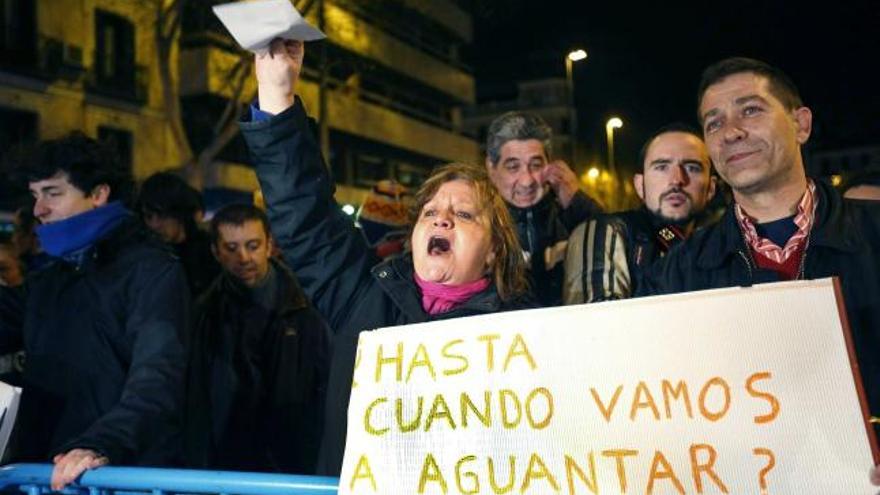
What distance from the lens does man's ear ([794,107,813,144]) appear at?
2.44m

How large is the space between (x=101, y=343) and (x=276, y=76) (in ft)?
3.83

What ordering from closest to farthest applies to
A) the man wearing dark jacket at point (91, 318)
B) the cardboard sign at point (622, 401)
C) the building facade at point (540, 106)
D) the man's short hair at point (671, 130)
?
the cardboard sign at point (622, 401), the man wearing dark jacket at point (91, 318), the man's short hair at point (671, 130), the building facade at point (540, 106)

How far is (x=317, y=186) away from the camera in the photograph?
249 centimetres

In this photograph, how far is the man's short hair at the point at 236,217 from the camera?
4336mm

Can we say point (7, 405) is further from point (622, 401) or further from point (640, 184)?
point (640, 184)

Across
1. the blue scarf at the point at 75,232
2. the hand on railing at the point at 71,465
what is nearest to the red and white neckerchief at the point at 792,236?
the hand on railing at the point at 71,465

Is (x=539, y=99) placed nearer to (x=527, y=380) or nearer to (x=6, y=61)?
(x=6, y=61)

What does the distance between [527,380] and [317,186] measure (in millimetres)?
983

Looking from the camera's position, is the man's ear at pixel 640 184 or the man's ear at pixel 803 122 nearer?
the man's ear at pixel 803 122

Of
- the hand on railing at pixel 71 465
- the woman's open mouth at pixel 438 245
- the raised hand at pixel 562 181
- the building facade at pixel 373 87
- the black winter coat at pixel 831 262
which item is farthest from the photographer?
the building facade at pixel 373 87

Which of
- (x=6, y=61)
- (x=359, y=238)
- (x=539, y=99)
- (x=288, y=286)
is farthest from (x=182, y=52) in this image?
(x=539, y=99)

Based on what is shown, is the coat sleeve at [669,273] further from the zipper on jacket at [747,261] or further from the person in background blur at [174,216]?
the person in background blur at [174,216]

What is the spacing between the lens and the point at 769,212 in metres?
2.38

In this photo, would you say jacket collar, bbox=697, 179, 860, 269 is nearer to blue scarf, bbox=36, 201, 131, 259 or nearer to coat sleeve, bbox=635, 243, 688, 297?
coat sleeve, bbox=635, 243, 688, 297
